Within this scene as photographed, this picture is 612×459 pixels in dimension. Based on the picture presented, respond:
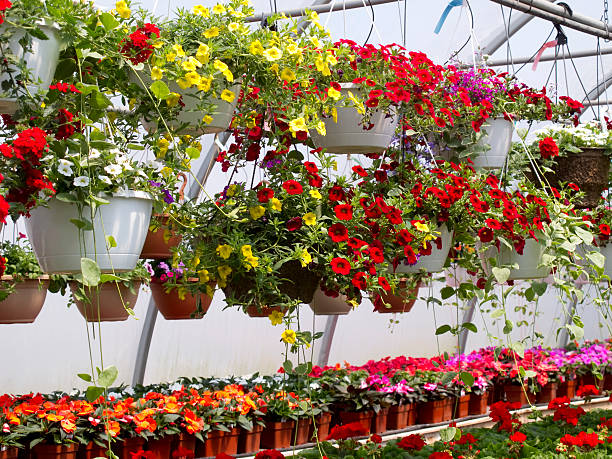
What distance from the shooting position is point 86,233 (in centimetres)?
139

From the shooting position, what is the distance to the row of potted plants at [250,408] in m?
3.02

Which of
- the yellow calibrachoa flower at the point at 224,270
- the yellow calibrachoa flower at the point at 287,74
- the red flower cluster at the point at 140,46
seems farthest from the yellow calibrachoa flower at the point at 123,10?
the yellow calibrachoa flower at the point at 224,270

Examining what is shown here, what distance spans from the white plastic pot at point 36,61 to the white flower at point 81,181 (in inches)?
6.4

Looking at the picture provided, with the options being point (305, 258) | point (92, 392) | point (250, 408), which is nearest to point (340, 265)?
point (305, 258)

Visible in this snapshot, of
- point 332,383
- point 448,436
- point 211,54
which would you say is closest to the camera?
point 211,54

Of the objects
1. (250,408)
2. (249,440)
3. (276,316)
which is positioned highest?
(276,316)

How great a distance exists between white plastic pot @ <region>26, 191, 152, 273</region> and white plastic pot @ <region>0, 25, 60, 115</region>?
20cm

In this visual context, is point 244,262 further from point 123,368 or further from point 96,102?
point 123,368

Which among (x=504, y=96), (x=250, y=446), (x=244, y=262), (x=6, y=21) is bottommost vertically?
(x=250, y=446)

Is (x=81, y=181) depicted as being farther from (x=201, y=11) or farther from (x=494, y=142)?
(x=494, y=142)

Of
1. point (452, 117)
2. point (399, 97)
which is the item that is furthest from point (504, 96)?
point (399, 97)

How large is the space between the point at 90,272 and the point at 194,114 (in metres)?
0.49

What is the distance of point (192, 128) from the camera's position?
64.9 inches

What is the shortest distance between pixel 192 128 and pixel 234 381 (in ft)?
8.80
